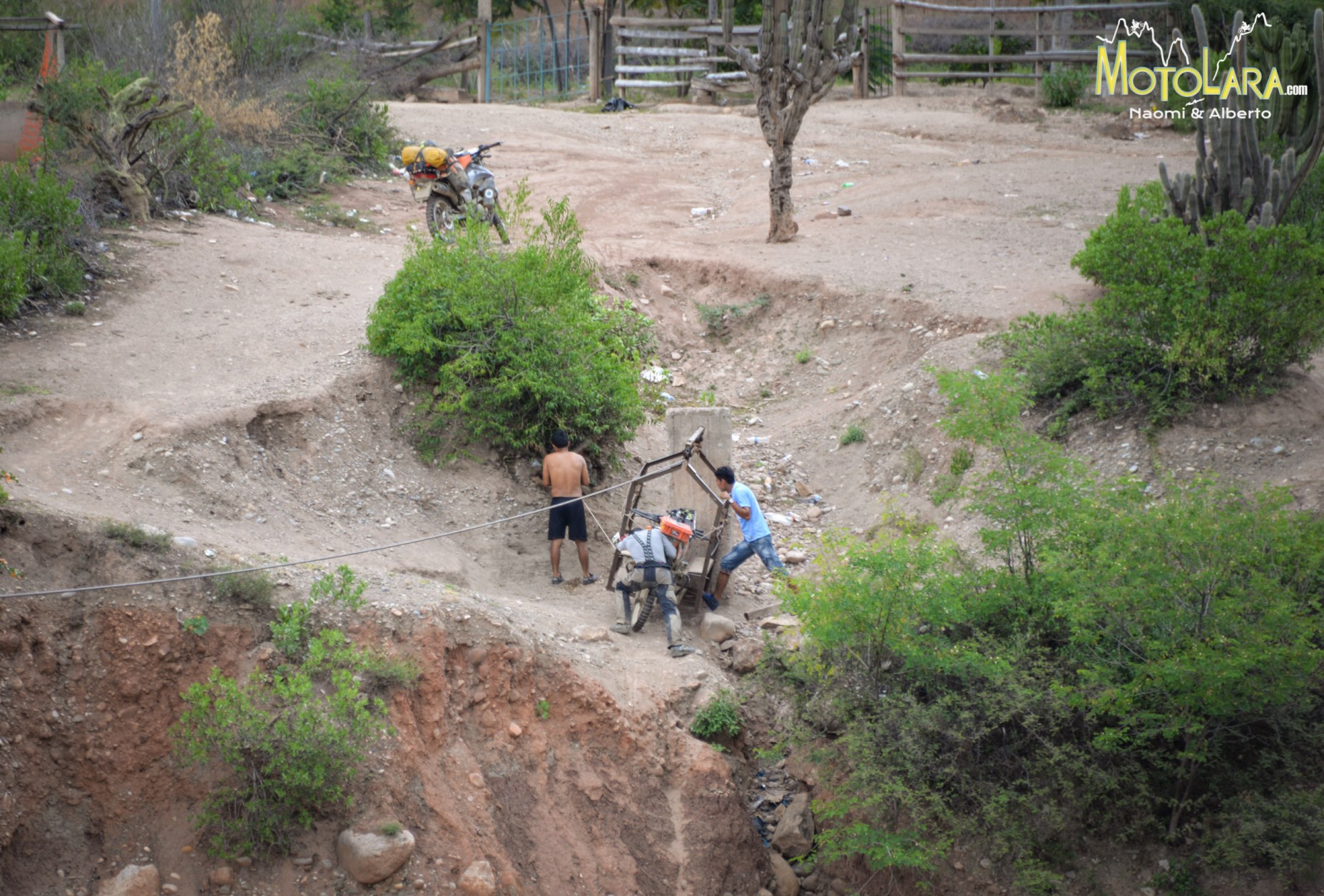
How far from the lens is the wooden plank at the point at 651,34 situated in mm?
22328

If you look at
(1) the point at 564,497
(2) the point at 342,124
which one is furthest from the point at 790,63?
(1) the point at 564,497

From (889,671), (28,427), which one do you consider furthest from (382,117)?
(889,671)

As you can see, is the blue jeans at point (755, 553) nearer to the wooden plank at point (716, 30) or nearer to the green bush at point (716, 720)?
the green bush at point (716, 720)

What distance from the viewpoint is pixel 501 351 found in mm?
8680

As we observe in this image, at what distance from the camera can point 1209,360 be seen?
26.6 feet

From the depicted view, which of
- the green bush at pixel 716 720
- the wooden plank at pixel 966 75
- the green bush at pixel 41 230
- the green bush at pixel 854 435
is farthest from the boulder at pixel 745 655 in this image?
the wooden plank at pixel 966 75

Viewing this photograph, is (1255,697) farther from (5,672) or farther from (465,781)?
(5,672)

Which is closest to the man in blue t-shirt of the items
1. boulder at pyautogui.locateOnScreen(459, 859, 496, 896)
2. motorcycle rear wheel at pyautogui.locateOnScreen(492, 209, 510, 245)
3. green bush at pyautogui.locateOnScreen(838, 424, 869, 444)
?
green bush at pyautogui.locateOnScreen(838, 424, 869, 444)

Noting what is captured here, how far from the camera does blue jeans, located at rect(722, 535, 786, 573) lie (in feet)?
25.4

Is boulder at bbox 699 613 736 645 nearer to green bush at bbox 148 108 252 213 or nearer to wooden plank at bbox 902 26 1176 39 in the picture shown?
green bush at bbox 148 108 252 213

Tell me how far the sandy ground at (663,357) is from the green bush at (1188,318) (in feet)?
0.98

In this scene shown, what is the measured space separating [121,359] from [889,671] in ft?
21.4

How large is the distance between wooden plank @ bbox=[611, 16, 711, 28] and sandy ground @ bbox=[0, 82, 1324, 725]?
6136 millimetres

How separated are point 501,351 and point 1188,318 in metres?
5.36
